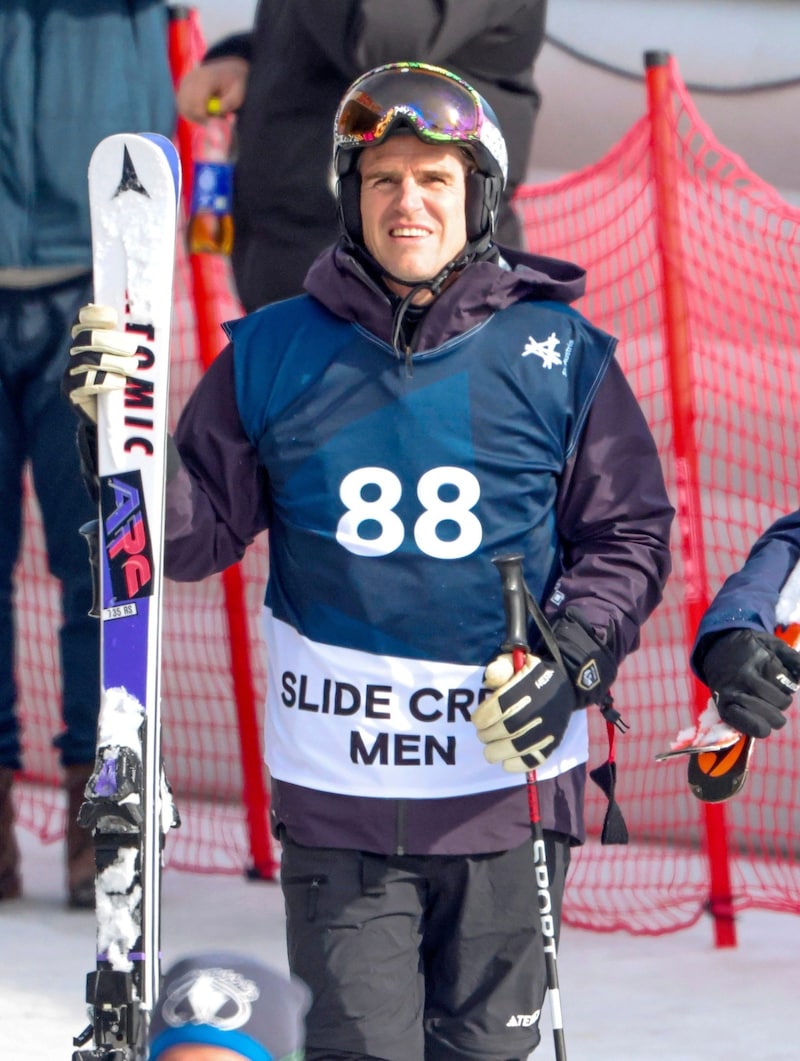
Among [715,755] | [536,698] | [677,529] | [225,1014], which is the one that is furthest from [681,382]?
[225,1014]

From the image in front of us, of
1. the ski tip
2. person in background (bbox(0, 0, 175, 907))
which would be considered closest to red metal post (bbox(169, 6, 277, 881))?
person in background (bbox(0, 0, 175, 907))

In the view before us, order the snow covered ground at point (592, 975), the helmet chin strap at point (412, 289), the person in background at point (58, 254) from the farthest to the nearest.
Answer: the person in background at point (58, 254), the snow covered ground at point (592, 975), the helmet chin strap at point (412, 289)

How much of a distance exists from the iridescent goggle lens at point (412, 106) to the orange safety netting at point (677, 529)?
1.55 m

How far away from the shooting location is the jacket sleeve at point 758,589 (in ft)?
9.32

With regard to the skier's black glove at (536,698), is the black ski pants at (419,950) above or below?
below

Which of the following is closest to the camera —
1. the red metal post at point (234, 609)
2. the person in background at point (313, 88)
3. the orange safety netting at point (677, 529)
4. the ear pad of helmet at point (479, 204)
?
the ear pad of helmet at point (479, 204)

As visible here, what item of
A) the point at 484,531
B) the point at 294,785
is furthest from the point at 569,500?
the point at 294,785

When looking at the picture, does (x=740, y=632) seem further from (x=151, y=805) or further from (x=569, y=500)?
(x=151, y=805)

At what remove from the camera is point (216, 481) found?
301 centimetres

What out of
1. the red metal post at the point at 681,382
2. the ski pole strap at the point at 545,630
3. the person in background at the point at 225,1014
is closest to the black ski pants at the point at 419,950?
the ski pole strap at the point at 545,630

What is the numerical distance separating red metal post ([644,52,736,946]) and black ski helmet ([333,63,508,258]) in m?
1.43

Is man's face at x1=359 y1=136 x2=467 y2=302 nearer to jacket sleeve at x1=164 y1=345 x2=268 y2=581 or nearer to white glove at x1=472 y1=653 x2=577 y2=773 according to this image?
jacket sleeve at x1=164 y1=345 x2=268 y2=581

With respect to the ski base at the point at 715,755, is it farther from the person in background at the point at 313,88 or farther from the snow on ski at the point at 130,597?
the person in background at the point at 313,88

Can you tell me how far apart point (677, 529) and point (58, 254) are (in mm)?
1767
